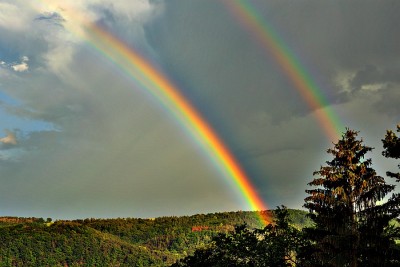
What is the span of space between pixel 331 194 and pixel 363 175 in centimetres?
230

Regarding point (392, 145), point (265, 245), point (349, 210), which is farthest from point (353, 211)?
point (265, 245)

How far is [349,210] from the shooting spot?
26.6 meters

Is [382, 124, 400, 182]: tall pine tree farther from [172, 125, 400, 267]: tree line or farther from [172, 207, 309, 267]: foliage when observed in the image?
[172, 207, 309, 267]: foliage

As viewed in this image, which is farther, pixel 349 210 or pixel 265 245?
pixel 265 245

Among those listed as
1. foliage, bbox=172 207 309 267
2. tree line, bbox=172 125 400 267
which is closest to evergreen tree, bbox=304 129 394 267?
tree line, bbox=172 125 400 267

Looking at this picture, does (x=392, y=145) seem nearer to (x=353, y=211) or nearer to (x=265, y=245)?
(x=353, y=211)

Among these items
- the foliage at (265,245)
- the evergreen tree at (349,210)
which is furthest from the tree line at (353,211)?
the foliage at (265,245)

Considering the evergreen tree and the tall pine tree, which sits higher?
the tall pine tree

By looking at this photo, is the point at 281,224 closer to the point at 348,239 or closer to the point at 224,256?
the point at 224,256

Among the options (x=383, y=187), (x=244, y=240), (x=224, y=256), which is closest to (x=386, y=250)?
(x=383, y=187)

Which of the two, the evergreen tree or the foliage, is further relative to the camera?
the foliage

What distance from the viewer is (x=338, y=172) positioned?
27266mm

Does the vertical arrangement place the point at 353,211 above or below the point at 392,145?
below

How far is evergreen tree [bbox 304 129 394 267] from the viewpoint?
25375 millimetres
